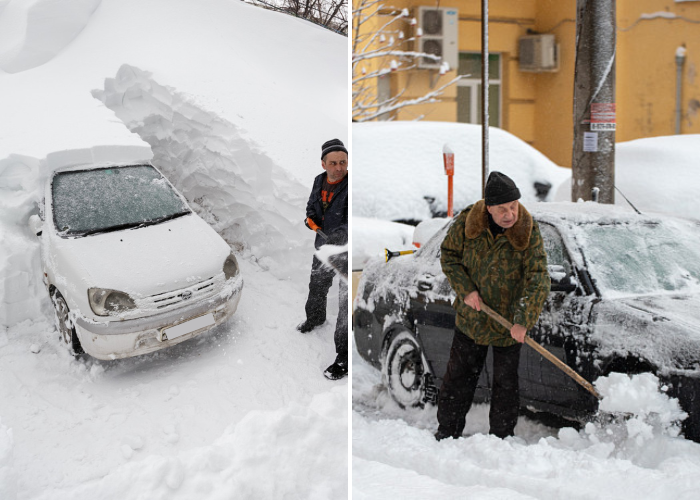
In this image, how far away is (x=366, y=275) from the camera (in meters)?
2.43

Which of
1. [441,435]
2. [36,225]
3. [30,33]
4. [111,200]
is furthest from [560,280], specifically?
[30,33]

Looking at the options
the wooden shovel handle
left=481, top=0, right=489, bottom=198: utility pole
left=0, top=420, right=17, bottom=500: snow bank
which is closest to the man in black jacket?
left=481, top=0, right=489, bottom=198: utility pole

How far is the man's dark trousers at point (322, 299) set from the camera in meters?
2.51

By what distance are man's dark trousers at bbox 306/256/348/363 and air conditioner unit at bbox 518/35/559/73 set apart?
1.08 metres

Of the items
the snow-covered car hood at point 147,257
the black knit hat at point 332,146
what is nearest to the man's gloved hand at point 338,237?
the black knit hat at point 332,146

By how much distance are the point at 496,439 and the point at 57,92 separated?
1959 mm

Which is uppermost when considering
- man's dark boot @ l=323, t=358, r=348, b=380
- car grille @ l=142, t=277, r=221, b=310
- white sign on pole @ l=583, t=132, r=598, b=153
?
white sign on pole @ l=583, t=132, r=598, b=153

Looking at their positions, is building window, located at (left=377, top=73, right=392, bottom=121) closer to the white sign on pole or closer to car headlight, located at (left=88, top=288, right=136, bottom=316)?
the white sign on pole

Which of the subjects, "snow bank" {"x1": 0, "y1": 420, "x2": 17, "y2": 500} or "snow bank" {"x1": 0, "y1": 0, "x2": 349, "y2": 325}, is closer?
"snow bank" {"x1": 0, "y1": 420, "x2": 17, "y2": 500}

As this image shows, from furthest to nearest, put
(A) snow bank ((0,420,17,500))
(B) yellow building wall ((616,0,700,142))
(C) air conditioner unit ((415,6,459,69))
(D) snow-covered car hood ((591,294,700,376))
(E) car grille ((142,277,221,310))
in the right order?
(C) air conditioner unit ((415,6,459,69))
(E) car grille ((142,277,221,310))
(B) yellow building wall ((616,0,700,142))
(A) snow bank ((0,420,17,500))
(D) snow-covered car hood ((591,294,700,376))

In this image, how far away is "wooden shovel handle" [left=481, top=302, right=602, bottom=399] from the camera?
1.77 metres

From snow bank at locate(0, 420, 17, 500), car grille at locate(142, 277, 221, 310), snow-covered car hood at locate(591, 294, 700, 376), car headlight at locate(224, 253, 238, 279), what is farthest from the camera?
car headlight at locate(224, 253, 238, 279)

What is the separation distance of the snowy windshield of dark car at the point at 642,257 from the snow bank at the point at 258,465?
110 centimetres

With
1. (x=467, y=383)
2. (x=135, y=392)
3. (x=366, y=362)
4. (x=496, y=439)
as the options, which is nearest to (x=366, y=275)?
(x=366, y=362)
